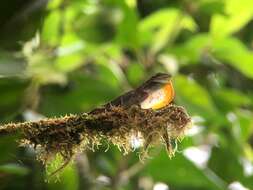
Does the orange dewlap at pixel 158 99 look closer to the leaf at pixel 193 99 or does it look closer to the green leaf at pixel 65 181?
the green leaf at pixel 65 181

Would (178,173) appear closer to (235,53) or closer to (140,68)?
(140,68)

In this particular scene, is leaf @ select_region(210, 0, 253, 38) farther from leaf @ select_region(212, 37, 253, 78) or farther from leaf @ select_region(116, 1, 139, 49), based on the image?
leaf @ select_region(116, 1, 139, 49)

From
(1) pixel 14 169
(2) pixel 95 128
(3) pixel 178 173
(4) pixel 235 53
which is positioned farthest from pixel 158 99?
(4) pixel 235 53

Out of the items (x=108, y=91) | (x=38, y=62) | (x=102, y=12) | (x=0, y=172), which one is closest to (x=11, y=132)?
(x=0, y=172)

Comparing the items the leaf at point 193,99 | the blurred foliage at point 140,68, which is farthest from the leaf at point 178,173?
the leaf at point 193,99

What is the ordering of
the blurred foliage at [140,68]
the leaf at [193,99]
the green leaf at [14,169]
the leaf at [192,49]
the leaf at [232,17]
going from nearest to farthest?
1. the green leaf at [14,169]
2. the blurred foliage at [140,68]
3. the leaf at [193,99]
4. the leaf at [192,49]
5. the leaf at [232,17]

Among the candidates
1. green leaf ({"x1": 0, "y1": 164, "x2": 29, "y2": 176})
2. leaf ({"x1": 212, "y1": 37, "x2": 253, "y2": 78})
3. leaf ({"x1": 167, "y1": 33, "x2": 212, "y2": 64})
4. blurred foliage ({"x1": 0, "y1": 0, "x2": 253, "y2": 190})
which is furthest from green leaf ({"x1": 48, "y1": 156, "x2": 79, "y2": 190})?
leaf ({"x1": 212, "y1": 37, "x2": 253, "y2": 78})

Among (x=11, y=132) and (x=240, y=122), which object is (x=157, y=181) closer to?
(x=240, y=122)
